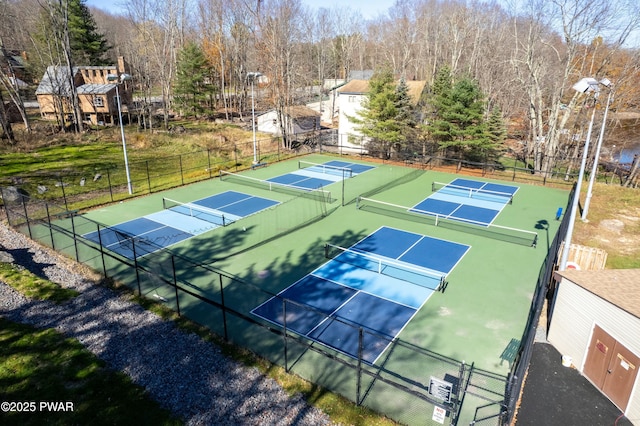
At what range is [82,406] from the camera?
772 centimetres

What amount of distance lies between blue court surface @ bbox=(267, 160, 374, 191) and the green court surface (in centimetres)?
151

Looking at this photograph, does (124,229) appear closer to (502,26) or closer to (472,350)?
(472,350)

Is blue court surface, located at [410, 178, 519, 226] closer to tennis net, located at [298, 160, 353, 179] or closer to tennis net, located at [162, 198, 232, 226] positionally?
tennis net, located at [298, 160, 353, 179]

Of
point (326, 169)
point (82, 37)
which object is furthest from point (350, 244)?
point (82, 37)

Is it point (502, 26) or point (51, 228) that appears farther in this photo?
point (502, 26)

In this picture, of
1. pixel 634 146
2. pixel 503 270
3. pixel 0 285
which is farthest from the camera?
pixel 634 146

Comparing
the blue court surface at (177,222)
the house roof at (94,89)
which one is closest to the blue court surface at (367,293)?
the blue court surface at (177,222)

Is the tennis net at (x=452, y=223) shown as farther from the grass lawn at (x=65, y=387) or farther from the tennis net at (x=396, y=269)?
the grass lawn at (x=65, y=387)

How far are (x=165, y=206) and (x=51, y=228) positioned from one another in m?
6.90

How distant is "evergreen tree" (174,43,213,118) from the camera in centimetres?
5044

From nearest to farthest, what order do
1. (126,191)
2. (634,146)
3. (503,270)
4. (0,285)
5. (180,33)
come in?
(0,285), (503,270), (126,191), (634,146), (180,33)

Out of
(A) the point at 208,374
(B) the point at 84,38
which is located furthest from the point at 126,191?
(B) the point at 84,38

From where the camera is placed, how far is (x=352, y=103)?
3738cm

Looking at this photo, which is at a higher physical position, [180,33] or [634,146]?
[180,33]
